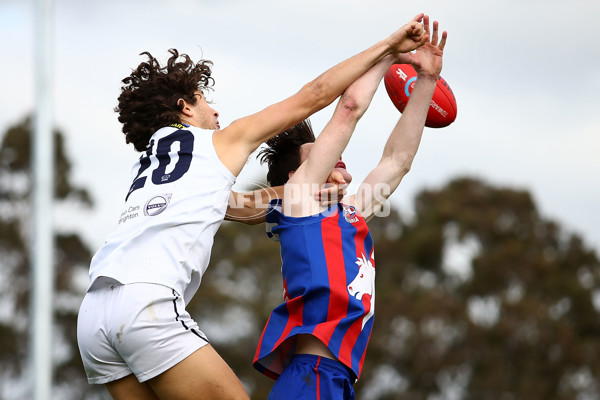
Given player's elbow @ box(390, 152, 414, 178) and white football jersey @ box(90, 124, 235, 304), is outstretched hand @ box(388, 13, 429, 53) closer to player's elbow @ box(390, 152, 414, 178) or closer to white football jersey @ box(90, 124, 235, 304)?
player's elbow @ box(390, 152, 414, 178)

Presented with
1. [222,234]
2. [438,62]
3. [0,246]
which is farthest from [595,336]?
[438,62]

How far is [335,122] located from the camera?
439 centimetres

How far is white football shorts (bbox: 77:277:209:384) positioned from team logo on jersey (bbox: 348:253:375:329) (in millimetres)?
797

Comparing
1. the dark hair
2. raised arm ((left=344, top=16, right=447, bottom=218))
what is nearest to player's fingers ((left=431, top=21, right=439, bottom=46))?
raised arm ((left=344, top=16, right=447, bottom=218))

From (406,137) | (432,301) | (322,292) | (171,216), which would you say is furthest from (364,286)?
(432,301)

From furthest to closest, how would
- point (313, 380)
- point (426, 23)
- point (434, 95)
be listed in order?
1. point (434, 95)
2. point (426, 23)
3. point (313, 380)

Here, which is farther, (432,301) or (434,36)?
(432,301)

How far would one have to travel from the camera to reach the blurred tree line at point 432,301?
2327cm

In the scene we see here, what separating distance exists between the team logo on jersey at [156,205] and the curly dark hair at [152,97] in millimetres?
579

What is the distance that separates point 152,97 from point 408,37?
1.39m

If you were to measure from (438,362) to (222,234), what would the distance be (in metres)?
7.48

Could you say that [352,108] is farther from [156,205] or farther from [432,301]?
[432,301]

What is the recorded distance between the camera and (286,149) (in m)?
4.88

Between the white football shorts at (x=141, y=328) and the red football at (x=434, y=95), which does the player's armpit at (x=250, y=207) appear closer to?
the red football at (x=434, y=95)
